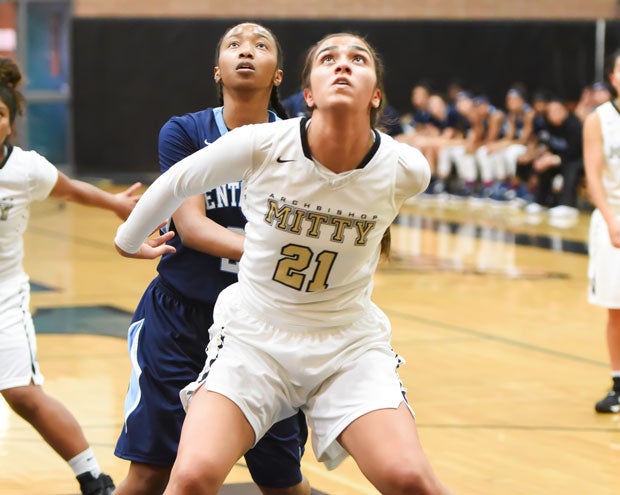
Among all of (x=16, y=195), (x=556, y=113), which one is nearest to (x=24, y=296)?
(x=16, y=195)

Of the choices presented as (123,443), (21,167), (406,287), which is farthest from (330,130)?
(406,287)

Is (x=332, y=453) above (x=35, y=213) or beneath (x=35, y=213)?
above

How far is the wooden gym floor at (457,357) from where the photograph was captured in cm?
508

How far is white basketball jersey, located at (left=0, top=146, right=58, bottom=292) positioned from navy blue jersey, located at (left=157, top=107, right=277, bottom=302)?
0.76m

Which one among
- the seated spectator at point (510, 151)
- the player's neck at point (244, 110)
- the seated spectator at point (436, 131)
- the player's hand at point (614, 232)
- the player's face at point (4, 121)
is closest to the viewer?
the player's neck at point (244, 110)

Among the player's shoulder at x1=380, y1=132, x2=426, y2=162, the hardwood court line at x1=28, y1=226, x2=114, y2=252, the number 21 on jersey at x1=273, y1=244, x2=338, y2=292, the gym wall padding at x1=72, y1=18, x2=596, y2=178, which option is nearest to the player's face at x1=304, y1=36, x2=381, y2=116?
the player's shoulder at x1=380, y1=132, x2=426, y2=162

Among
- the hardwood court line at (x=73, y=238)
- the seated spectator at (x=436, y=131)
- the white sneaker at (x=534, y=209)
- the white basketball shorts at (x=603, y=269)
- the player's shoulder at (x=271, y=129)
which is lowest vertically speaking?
the white sneaker at (x=534, y=209)

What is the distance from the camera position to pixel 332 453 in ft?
10.9

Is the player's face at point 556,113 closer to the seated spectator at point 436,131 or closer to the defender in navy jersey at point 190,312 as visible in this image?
the seated spectator at point 436,131

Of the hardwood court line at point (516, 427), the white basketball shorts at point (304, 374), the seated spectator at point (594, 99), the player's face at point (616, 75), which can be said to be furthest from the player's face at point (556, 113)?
the white basketball shorts at point (304, 374)

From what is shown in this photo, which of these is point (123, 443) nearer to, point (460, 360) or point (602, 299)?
point (602, 299)

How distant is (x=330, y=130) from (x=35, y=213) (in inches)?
509

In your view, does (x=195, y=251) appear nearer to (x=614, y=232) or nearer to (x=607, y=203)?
(x=614, y=232)

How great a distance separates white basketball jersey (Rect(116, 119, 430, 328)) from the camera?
3291 millimetres
